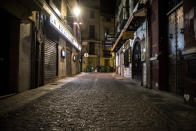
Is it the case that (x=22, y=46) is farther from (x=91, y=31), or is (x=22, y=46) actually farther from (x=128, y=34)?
(x=91, y=31)

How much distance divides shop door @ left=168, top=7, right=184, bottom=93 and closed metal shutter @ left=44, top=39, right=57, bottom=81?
7.91 meters

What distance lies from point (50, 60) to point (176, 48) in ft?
28.1

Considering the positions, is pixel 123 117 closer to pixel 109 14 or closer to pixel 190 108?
pixel 190 108

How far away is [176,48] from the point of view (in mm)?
5828

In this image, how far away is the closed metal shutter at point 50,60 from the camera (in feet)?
30.6

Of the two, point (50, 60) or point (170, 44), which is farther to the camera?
point (50, 60)

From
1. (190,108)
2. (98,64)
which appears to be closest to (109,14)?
(98,64)

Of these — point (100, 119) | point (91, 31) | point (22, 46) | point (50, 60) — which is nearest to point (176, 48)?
point (100, 119)

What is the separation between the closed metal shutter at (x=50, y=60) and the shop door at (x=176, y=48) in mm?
7910

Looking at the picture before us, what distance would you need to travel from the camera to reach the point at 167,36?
21.7 ft

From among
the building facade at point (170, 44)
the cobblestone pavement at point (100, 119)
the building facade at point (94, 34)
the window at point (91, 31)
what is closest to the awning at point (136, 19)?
the building facade at point (170, 44)

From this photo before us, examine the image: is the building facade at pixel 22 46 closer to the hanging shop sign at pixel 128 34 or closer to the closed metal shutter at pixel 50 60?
the closed metal shutter at pixel 50 60

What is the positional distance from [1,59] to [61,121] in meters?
4.32

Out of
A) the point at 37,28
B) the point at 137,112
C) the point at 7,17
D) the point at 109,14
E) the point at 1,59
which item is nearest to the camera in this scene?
the point at 137,112
